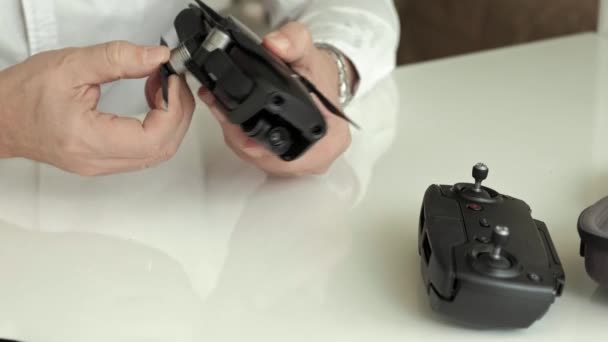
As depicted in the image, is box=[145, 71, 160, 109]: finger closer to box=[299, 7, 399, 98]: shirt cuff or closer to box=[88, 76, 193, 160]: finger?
box=[88, 76, 193, 160]: finger

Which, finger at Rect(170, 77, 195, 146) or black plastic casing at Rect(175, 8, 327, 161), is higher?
black plastic casing at Rect(175, 8, 327, 161)

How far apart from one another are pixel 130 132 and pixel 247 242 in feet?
0.37

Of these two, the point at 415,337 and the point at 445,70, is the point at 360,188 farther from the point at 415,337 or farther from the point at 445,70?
the point at 445,70

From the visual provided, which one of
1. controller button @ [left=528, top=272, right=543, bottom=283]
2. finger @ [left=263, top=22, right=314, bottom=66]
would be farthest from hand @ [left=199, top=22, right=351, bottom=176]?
controller button @ [left=528, top=272, right=543, bottom=283]

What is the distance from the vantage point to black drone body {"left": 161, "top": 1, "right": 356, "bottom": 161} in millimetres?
504

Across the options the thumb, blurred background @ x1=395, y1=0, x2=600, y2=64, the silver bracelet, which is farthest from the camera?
blurred background @ x1=395, y1=0, x2=600, y2=64

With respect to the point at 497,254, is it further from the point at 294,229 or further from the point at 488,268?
the point at 294,229

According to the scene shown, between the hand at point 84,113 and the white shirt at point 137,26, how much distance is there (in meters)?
0.19

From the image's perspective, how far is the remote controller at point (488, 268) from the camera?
0.43m

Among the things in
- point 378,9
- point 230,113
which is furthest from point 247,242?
point 378,9

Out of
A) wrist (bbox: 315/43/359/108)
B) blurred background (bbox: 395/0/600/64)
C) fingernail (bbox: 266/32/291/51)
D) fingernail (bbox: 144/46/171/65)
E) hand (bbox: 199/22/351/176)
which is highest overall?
fingernail (bbox: 144/46/171/65)

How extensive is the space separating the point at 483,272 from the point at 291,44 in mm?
260

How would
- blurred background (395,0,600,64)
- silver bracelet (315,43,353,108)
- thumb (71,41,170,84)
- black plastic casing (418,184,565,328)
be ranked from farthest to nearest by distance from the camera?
blurred background (395,0,600,64)
silver bracelet (315,43,353,108)
thumb (71,41,170,84)
black plastic casing (418,184,565,328)

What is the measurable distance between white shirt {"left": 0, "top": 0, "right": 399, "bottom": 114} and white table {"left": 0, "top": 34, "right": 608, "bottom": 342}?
57 millimetres
